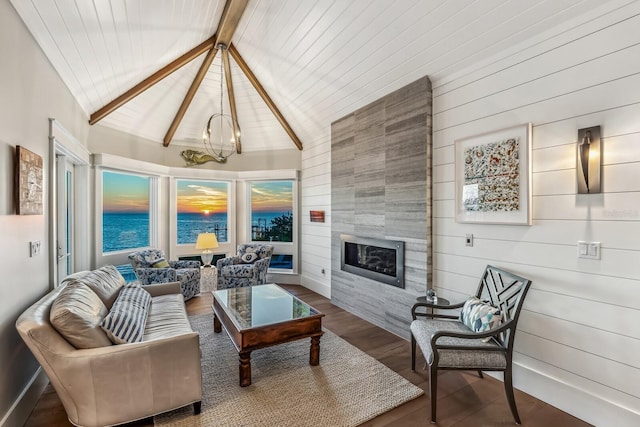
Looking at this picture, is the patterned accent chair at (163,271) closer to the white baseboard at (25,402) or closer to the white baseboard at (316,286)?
the white baseboard at (25,402)

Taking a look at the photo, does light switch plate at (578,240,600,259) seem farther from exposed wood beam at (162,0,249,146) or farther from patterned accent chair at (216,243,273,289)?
patterned accent chair at (216,243,273,289)

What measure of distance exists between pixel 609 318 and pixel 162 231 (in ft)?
20.7

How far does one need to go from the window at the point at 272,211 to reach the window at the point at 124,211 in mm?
2070

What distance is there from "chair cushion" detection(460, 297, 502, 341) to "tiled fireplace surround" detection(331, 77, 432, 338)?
2.25ft

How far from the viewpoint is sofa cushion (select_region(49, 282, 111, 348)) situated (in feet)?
6.10

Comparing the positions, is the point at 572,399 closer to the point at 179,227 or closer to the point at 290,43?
the point at 290,43

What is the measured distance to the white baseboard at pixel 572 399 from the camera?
1.97 meters

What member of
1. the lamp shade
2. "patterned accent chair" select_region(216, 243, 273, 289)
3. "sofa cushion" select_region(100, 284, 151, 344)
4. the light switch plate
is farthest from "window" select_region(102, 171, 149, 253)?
the light switch plate

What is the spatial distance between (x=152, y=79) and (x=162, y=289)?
2933 millimetres

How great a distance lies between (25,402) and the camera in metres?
2.09

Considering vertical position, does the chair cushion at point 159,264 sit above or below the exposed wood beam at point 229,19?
below

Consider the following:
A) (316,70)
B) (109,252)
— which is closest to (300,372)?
(316,70)

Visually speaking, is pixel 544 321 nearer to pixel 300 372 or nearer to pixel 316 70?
pixel 300 372

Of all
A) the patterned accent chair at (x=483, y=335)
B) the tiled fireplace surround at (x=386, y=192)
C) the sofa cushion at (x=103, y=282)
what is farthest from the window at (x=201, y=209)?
the patterned accent chair at (x=483, y=335)
